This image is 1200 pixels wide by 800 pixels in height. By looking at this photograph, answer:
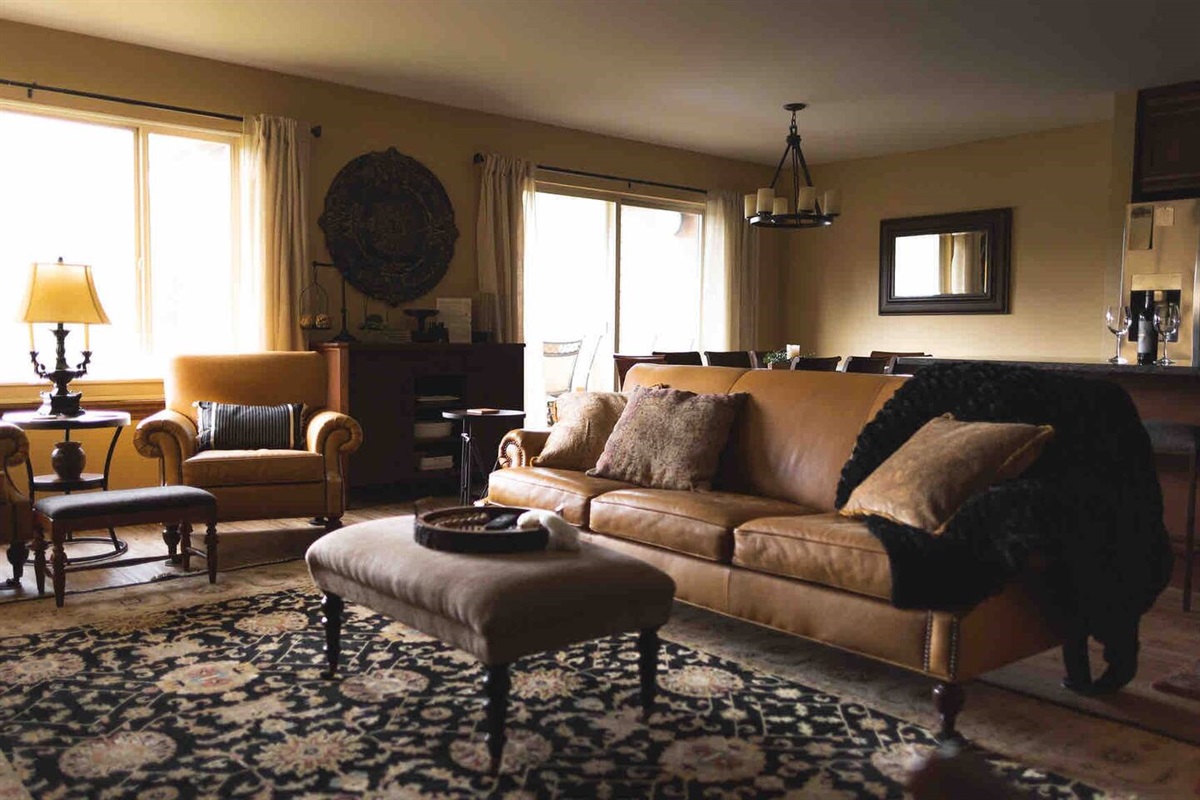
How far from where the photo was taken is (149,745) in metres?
2.29

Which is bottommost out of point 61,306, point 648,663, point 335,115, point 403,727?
point 403,727

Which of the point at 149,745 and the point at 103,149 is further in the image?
the point at 103,149

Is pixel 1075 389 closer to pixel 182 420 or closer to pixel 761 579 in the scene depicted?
pixel 761 579

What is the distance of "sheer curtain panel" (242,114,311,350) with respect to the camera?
5.57 meters

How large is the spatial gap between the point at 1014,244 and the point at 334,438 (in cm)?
551

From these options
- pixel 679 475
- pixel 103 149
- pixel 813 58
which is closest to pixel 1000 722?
pixel 679 475

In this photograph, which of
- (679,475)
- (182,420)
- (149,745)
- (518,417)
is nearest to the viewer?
(149,745)

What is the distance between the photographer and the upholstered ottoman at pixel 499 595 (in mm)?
2141

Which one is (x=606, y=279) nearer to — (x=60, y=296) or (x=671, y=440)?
(x=671, y=440)

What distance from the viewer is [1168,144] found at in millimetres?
5953

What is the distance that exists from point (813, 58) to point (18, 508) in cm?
456

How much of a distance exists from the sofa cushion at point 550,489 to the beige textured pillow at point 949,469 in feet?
3.77

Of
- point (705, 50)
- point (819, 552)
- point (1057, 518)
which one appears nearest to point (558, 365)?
point (705, 50)

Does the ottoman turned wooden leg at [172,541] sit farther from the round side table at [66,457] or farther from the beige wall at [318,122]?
the beige wall at [318,122]
